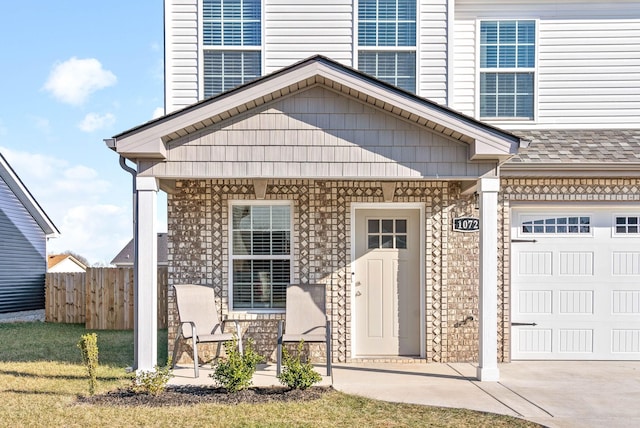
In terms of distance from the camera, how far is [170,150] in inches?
253

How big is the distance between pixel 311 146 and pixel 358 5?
328 cm

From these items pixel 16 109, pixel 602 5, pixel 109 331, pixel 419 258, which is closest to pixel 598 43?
pixel 602 5

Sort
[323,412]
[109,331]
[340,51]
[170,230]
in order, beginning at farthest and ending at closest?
[109,331]
[340,51]
[170,230]
[323,412]

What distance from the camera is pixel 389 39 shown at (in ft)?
27.9

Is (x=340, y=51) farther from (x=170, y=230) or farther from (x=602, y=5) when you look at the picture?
(x=602, y=5)

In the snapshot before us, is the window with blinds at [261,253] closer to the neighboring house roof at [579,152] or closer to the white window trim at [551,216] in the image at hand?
the neighboring house roof at [579,152]

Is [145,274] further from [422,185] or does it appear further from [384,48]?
[384,48]

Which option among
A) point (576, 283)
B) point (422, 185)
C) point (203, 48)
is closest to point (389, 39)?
point (422, 185)

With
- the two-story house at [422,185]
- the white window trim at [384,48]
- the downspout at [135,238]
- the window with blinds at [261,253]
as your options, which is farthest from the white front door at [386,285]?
the downspout at [135,238]

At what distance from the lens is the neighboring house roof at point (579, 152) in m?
7.56

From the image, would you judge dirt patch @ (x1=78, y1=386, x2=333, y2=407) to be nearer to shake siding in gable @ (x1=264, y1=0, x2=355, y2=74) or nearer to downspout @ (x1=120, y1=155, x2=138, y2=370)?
downspout @ (x1=120, y1=155, x2=138, y2=370)

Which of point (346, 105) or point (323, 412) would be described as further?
point (346, 105)

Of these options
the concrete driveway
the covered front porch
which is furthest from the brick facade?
the concrete driveway

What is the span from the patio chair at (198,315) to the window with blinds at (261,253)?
0.50 meters
